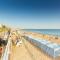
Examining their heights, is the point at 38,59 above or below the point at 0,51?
below

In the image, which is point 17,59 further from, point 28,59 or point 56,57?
point 56,57

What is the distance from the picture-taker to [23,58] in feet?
15.1

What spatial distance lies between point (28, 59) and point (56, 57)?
2.26 feet

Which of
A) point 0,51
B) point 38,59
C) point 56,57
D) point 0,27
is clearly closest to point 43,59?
point 38,59

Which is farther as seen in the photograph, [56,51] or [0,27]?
[0,27]

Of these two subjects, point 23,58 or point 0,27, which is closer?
point 23,58

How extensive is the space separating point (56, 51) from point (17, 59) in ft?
3.26

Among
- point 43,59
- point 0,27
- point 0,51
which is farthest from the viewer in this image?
point 0,27

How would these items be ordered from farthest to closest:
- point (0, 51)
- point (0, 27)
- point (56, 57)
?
point (0, 27) < point (56, 57) < point (0, 51)

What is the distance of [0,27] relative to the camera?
1923 centimetres

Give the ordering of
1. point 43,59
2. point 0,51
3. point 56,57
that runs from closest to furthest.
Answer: point 0,51, point 56,57, point 43,59

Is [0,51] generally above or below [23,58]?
above

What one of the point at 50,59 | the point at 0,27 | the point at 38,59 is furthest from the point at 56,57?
the point at 0,27

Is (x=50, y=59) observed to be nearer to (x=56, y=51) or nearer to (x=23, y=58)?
(x=56, y=51)
